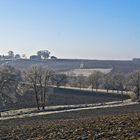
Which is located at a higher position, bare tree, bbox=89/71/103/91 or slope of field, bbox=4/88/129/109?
bare tree, bbox=89/71/103/91

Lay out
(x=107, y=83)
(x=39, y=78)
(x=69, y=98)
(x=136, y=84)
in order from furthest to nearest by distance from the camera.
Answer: (x=107, y=83), (x=69, y=98), (x=136, y=84), (x=39, y=78)

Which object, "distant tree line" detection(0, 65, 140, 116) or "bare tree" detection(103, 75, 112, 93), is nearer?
"distant tree line" detection(0, 65, 140, 116)

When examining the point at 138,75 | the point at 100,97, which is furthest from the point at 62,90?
the point at 138,75

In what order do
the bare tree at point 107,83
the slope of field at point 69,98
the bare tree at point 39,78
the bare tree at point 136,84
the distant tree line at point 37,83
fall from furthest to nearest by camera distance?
the bare tree at point 107,83, the bare tree at point 136,84, the slope of field at point 69,98, the bare tree at point 39,78, the distant tree line at point 37,83

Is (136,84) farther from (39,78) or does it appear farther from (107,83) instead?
(107,83)

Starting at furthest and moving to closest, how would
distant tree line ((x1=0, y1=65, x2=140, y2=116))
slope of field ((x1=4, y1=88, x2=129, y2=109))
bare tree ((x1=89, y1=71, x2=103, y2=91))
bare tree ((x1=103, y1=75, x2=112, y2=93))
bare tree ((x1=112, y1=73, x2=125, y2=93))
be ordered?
1. bare tree ((x1=103, y1=75, x2=112, y2=93))
2. bare tree ((x1=89, y1=71, x2=103, y2=91))
3. bare tree ((x1=112, y1=73, x2=125, y2=93))
4. slope of field ((x1=4, y1=88, x2=129, y2=109))
5. distant tree line ((x1=0, y1=65, x2=140, y2=116))

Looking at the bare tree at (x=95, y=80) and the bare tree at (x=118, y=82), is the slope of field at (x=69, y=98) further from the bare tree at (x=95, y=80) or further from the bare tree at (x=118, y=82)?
the bare tree at (x=95, y=80)

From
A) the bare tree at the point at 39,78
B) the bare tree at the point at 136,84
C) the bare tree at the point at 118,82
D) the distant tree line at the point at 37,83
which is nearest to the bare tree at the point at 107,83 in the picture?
the distant tree line at the point at 37,83

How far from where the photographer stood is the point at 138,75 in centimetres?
11244

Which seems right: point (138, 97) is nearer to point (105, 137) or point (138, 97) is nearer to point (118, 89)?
point (118, 89)

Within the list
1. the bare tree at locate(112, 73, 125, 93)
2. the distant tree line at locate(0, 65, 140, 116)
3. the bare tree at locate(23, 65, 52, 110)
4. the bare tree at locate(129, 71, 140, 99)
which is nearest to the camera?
the distant tree line at locate(0, 65, 140, 116)

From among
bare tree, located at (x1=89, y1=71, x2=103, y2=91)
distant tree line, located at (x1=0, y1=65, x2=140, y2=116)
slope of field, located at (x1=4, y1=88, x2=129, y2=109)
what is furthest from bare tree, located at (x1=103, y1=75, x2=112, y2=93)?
slope of field, located at (x1=4, y1=88, x2=129, y2=109)

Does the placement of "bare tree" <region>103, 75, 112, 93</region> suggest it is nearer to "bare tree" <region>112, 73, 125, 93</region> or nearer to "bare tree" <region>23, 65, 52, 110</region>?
"bare tree" <region>112, 73, 125, 93</region>

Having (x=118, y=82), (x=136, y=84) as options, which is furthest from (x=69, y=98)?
(x=118, y=82)
